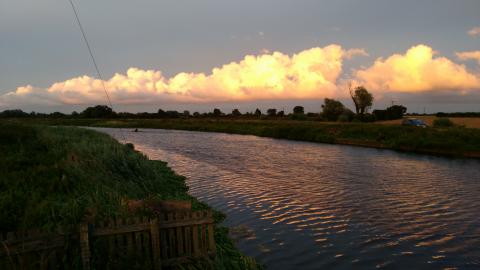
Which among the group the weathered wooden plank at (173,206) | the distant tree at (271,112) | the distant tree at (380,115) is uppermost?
the distant tree at (271,112)

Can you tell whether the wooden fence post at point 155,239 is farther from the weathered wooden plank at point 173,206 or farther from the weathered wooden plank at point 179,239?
the weathered wooden plank at point 173,206

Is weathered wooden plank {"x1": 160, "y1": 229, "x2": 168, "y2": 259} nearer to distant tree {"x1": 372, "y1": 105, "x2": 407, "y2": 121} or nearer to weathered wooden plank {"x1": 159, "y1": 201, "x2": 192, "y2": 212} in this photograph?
weathered wooden plank {"x1": 159, "y1": 201, "x2": 192, "y2": 212}

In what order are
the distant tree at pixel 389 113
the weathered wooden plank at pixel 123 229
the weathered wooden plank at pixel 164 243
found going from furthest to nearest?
1. the distant tree at pixel 389 113
2. the weathered wooden plank at pixel 164 243
3. the weathered wooden plank at pixel 123 229

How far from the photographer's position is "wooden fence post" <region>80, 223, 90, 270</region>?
757 cm

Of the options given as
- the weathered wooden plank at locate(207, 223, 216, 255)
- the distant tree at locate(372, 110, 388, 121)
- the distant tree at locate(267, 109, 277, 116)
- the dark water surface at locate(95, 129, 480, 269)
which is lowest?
the dark water surface at locate(95, 129, 480, 269)

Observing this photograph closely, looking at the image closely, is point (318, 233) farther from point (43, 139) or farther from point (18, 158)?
point (43, 139)

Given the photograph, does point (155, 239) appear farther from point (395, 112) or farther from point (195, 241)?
point (395, 112)

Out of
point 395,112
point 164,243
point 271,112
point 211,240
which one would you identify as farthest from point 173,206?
point 271,112

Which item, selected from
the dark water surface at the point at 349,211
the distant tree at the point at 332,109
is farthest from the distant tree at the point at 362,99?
the dark water surface at the point at 349,211

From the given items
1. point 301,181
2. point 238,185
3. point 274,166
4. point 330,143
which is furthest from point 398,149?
point 238,185

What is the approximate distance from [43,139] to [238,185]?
1188cm

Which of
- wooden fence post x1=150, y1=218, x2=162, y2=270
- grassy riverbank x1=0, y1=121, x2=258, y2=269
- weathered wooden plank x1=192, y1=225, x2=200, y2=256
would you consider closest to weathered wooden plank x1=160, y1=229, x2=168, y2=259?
wooden fence post x1=150, y1=218, x2=162, y2=270

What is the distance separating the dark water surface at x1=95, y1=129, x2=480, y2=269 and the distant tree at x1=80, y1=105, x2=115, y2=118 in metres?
167

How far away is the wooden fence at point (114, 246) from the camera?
284 inches
